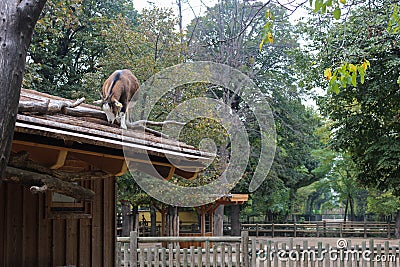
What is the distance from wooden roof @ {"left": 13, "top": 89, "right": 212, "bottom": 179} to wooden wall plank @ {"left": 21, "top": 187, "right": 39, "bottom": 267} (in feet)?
2.10

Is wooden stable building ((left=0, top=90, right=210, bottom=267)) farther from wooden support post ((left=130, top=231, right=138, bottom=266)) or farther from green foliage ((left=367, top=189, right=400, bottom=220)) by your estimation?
green foliage ((left=367, top=189, right=400, bottom=220))

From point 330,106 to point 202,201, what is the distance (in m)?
6.05

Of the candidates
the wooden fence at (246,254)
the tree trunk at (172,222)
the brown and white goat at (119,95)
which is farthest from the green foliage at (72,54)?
the brown and white goat at (119,95)

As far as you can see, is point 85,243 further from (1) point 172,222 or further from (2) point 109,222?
(1) point 172,222

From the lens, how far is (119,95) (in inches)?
250

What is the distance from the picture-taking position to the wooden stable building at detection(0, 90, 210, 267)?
438 centimetres

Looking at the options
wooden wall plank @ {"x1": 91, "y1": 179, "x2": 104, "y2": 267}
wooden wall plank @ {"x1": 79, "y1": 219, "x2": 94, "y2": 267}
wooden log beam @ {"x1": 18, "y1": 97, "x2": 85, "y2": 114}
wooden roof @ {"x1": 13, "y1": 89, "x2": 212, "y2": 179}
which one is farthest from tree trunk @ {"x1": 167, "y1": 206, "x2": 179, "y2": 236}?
wooden log beam @ {"x1": 18, "y1": 97, "x2": 85, "y2": 114}

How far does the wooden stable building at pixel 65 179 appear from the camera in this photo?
4379 millimetres

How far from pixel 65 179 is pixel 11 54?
2771 millimetres

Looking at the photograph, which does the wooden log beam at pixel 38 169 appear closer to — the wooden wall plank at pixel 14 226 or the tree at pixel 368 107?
the wooden wall plank at pixel 14 226

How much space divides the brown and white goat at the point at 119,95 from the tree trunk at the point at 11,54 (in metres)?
3.74

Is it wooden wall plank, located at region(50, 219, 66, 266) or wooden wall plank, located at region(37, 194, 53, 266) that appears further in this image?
wooden wall plank, located at region(50, 219, 66, 266)

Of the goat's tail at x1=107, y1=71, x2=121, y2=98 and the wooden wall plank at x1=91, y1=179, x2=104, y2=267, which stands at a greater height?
the goat's tail at x1=107, y1=71, x2=121, y2=98

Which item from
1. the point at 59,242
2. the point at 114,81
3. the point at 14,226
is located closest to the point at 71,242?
the point at 59,242
